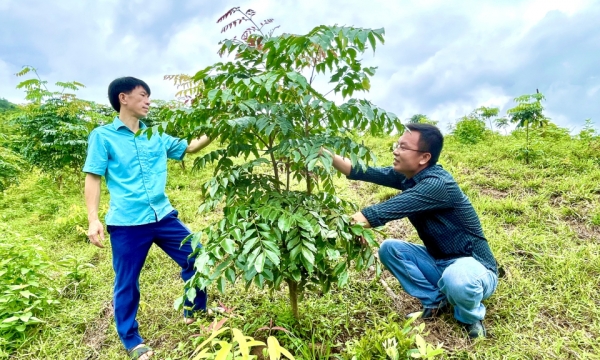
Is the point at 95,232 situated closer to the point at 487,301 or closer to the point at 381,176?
the point at 381,176

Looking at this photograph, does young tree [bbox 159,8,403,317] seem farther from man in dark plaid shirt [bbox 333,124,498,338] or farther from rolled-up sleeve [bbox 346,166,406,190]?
rolled-up sleeve [bbox 346,166,406,190]

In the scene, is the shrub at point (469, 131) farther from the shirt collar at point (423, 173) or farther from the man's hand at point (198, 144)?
the man's hand at point (198, 144)

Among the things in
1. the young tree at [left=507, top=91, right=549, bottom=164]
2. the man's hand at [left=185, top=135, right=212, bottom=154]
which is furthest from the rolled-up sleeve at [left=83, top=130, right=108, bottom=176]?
the young tree at [left=507, top=91, right=549, bottom=164]

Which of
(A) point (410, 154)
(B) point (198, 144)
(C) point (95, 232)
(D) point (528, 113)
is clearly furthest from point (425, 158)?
(D) point (528, 113)

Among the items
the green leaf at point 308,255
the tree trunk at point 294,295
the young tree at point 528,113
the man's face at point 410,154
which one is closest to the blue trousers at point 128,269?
the tree trunk at point 294,295

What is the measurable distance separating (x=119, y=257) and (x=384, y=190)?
11.8 feet

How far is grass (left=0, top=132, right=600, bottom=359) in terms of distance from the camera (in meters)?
2.24

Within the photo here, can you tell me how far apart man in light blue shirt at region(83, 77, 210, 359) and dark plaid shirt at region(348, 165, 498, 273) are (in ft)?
4.54

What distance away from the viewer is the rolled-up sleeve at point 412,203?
2.13 meters

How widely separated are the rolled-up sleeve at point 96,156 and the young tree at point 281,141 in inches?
32.0

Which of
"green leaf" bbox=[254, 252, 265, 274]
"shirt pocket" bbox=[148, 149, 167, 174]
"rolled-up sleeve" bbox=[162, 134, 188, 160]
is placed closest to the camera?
"green leaf" bbox=[254, 252, 265, 274]

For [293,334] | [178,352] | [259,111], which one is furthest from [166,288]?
[259,111]

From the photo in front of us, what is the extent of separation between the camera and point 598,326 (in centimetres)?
227

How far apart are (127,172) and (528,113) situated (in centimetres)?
662
